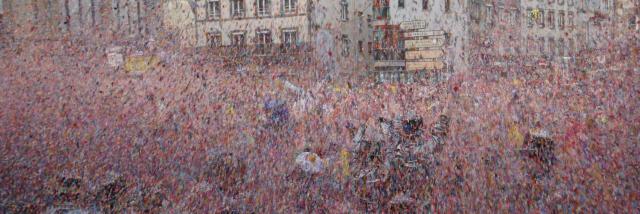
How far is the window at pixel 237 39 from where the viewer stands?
3.05 meters

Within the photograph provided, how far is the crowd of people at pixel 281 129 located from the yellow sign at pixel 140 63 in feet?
0.19

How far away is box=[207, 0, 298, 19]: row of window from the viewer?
289 cm

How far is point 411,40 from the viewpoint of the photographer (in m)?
3.20

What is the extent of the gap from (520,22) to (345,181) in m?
1.50

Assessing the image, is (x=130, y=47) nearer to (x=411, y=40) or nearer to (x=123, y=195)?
(x=123, y=195)

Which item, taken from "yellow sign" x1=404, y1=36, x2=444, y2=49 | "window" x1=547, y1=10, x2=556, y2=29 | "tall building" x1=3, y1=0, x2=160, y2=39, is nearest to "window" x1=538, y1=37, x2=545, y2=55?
"window" x1=547, y1=10, x2=556, y2=29

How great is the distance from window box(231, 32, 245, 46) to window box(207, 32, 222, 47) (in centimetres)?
8

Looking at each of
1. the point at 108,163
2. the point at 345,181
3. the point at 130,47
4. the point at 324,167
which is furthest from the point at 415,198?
the point at 130,47

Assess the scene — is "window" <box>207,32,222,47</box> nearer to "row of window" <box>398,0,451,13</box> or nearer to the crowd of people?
the crowd of people

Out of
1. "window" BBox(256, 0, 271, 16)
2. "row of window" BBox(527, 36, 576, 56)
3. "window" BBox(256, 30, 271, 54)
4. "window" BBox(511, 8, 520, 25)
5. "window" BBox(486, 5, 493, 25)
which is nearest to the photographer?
"window" BBox(256, 0, 271, 16)

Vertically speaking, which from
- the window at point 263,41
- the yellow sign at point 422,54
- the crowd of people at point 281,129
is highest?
the window at point 263,41

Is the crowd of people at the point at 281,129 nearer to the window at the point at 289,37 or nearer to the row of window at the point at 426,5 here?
the window at the point at 289,37

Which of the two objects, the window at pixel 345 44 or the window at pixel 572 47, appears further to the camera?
the window at pixel 572 47

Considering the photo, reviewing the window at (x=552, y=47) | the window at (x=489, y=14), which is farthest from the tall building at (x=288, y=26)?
the window at (x=552, y=47)
